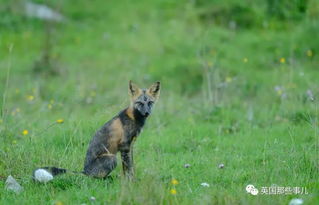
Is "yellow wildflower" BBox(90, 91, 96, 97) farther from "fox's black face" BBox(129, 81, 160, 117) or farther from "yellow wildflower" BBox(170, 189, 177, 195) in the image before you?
"yellow wildflower" BBox(170, 189, 177, 195)

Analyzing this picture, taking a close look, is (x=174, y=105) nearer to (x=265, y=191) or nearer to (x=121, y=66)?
(x=121, y=66)

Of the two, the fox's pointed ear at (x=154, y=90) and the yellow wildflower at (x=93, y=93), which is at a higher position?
the fox's pointed ear at (x=154, y=90)

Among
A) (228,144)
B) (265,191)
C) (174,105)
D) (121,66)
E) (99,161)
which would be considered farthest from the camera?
(121,66)

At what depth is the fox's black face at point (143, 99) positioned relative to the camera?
7535mm

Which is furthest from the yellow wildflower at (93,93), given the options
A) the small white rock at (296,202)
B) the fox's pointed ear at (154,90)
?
the small white rock at (296,202)

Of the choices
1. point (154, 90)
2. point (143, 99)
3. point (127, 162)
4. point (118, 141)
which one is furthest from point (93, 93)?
point (127, 162)

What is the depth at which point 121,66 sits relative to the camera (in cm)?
1509

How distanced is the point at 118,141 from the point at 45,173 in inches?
40.1

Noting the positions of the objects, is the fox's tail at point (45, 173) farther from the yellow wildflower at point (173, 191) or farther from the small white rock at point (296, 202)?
the small white rock at point (296, 202)

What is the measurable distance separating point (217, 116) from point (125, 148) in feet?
11.8

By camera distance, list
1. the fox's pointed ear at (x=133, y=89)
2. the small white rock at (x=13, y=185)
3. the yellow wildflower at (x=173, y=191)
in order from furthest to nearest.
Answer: the fox's pointed ear at (x=133, y=89) → the small white rock at (x=13, y=185) → the yellow wildflower at (x=173, y=191)

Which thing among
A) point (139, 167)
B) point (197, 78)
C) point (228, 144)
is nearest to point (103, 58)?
point (197, 78)

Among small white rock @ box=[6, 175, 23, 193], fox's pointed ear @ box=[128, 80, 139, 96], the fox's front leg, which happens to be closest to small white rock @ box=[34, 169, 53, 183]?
small white rock @ box=[6, 175, 23, 193]

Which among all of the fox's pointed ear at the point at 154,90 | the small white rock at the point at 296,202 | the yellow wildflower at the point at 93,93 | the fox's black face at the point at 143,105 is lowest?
the yellow wildflower at the point at 93,93
